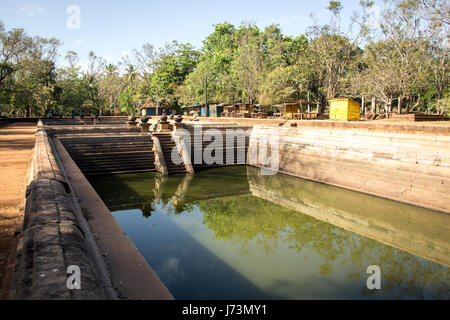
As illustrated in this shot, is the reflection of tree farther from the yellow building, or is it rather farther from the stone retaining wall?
the yellow building

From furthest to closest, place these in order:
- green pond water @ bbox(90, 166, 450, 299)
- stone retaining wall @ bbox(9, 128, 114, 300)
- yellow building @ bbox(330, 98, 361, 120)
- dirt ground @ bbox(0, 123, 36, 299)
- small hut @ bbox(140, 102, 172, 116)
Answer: small hut @ bbox(140, 102, 172, 116) < yellow building @ bbox(330, 98, 361, 120) < green pond water @ bbox(90, 166, 450, 299) < dirt ground @ bbox(0, 123, 36, 299) < stone retaining wall @ bbox(9, 128, 114, 300)

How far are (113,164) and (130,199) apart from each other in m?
4.37

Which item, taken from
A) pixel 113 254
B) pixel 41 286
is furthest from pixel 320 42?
pixel 41 286

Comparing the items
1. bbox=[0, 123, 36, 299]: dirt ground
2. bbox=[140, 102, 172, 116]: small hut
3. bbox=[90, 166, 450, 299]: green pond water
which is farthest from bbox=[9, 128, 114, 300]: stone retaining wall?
bbox=[140, 102, 172, 116]: small hut

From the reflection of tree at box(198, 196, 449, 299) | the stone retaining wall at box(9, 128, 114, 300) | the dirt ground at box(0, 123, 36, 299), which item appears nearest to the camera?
the stone retaining wall at box(9, 128, 114, 300)

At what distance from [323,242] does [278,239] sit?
117 centimetres

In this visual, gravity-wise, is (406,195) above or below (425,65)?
below

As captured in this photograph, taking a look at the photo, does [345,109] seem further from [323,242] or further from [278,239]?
[278,239]

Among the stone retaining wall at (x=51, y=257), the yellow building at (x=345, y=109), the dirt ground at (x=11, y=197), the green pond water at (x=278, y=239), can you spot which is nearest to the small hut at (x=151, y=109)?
the yellow building at (x=345, y=109)

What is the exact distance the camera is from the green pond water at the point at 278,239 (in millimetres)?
6062

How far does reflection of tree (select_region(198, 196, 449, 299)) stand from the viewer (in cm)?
642

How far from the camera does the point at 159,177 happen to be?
1496cm

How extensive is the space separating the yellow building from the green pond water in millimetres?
6846
